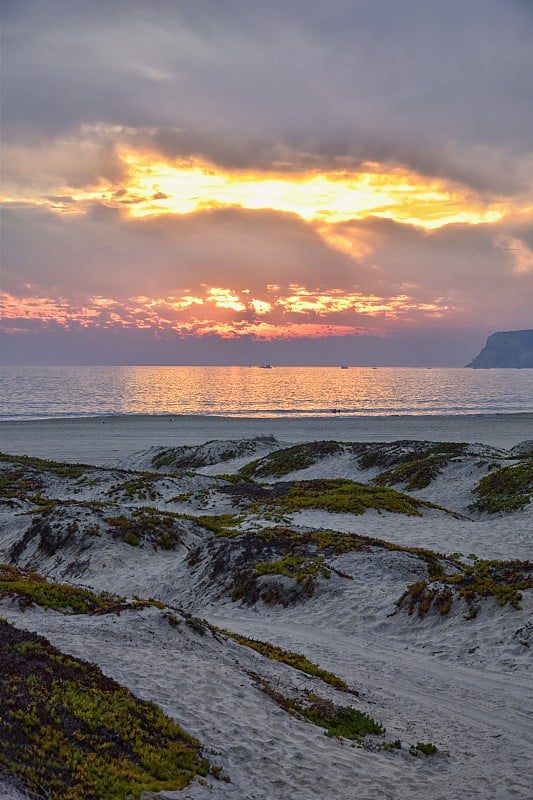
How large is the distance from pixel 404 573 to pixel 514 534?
9.78m

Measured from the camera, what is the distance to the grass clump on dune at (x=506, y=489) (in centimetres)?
3466

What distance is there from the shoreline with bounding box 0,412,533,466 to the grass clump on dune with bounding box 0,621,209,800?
5276 cm

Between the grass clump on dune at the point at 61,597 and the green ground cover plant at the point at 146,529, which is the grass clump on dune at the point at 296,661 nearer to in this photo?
the grass clump on dune at the point at 61,597

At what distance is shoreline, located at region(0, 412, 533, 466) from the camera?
2908 inches

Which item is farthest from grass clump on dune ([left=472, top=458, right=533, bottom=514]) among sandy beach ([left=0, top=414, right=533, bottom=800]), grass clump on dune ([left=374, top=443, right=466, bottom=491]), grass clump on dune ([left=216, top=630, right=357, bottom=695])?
grass clump on dune ([left=216, top=630, right=357, bottom=695])

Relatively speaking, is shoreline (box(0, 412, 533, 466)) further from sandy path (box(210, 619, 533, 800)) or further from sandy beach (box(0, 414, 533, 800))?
sandy path (box(210, 619, 533, 800))

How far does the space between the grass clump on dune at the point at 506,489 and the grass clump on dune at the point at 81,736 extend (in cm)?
2825

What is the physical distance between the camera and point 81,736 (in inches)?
367

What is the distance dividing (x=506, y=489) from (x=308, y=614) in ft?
70.2

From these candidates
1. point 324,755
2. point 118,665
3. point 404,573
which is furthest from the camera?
point 404,573

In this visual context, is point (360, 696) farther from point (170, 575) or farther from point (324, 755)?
point (170, 575)

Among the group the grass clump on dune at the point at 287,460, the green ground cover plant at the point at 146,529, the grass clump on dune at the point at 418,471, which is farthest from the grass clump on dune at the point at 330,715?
the grass clump on dune at the point at 287,460

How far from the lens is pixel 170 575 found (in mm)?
24188

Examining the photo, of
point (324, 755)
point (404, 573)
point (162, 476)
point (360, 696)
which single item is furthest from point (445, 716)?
point (162, 476)
